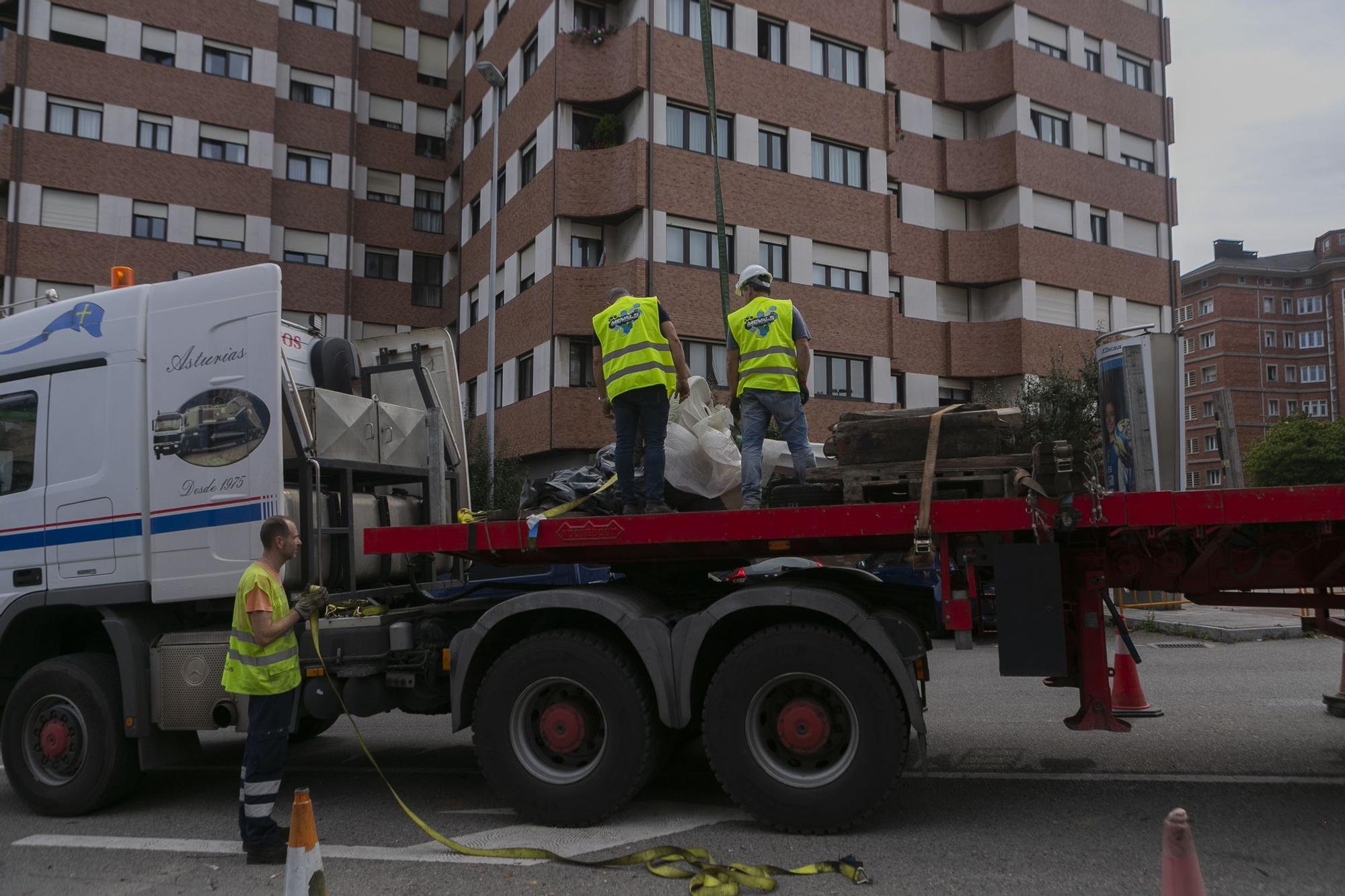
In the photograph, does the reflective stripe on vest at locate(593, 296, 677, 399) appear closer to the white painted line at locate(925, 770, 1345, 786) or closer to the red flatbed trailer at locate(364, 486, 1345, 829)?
the red flatbed trailer at locate(364, 486, 1345, 829)

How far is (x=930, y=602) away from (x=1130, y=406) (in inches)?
59.8

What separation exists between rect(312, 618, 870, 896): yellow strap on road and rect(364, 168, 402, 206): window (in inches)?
1250

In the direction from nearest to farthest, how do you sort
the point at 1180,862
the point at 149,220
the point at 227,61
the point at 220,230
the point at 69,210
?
the point at 1180,862
the point at 69,210
the point at 149,220
the point at 220,230
the point at 227,61

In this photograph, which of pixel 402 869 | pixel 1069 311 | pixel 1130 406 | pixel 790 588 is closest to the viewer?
pixel 402 869

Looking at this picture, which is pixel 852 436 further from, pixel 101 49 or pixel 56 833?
pixel 101 49

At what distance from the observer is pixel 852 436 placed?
5262 millimetres

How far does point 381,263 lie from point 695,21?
564 inches

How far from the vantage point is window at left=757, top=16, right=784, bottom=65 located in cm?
2577

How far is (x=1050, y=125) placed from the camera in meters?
31.9

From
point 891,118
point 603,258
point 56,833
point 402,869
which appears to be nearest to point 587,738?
point 402,869

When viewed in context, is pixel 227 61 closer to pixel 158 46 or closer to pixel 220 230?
pixel 158 46

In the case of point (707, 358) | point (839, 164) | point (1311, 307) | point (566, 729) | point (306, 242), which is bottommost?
point (566, 729)

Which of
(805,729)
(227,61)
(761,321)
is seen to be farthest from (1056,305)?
(805,729)

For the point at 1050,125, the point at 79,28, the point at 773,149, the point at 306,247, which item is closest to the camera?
the point at 773,149
